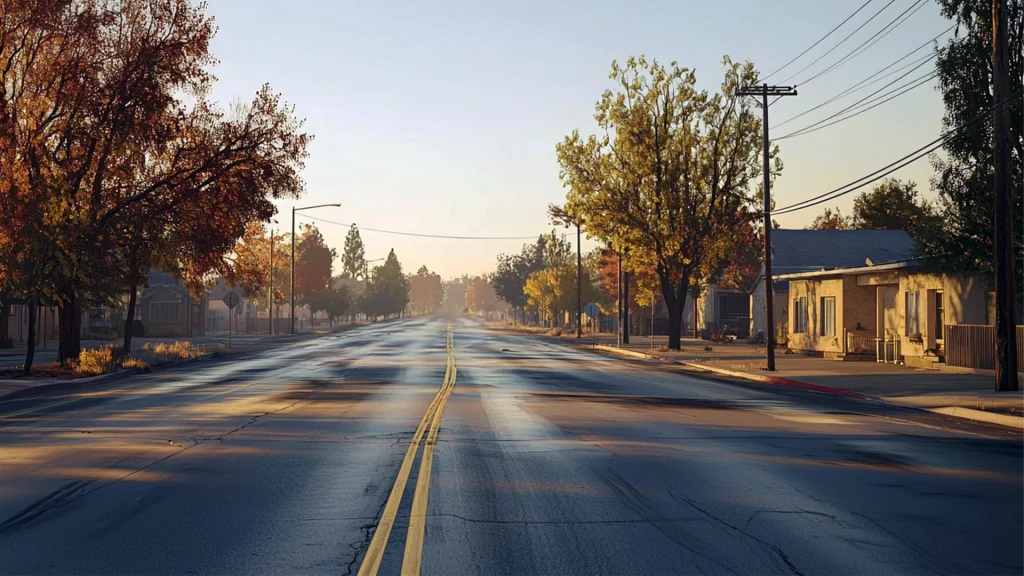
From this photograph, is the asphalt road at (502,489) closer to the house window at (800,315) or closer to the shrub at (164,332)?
the house window at (800,315)

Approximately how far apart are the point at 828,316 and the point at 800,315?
3909 mm

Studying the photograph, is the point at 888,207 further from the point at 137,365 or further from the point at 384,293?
the point at 384,293

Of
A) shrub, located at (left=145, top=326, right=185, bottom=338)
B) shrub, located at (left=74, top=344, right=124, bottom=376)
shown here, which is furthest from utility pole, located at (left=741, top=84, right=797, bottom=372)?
shrub, located at (left=145, top=326, right=185, bottom=338)

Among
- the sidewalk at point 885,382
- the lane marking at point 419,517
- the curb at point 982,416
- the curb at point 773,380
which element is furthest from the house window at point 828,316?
the lane marking at point 419,517

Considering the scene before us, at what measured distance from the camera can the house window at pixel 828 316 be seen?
44047 mm

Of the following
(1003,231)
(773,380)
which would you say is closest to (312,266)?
(773,380)

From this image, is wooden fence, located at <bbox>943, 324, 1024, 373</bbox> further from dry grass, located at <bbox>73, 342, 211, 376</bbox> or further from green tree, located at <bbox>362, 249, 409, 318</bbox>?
green tree, located at <bbox>362, 249, 409, 318</bbox>

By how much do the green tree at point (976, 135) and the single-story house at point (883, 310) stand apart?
5.41 ft

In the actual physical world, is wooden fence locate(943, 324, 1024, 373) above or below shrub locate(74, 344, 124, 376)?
above

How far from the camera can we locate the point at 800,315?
4862cm

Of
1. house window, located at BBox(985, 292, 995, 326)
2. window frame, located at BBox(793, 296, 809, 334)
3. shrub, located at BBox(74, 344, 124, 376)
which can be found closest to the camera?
shrub, located at BBox(74, 344, 124, 376)

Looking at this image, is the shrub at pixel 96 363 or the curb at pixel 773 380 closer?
the curb at pixel 773 380

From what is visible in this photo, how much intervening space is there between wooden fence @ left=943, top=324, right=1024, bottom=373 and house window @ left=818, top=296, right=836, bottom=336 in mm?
11125

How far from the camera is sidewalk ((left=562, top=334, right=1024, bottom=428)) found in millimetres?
20609
